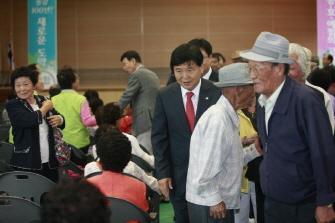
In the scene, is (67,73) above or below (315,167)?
above

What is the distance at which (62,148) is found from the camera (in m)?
4.16

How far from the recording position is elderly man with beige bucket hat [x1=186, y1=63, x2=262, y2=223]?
262 cm

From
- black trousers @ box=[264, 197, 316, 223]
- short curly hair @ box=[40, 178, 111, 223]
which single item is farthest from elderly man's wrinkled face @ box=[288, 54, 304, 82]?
short curly hair @ box=[40, 178, 111, 223]

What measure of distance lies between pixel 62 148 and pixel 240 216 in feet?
Answer: 5.06

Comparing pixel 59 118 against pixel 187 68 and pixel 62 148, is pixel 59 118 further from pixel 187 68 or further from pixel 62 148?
pixel 187 68

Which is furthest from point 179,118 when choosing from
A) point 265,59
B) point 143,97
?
point 143,97

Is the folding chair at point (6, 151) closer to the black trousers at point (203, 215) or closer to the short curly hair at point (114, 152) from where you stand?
the short curly hair at point (114, 152)

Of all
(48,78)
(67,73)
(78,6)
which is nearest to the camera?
(67,73)

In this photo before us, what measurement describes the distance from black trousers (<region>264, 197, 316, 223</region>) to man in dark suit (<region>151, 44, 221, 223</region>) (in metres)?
0.80

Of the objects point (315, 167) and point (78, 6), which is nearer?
point (315, 167)

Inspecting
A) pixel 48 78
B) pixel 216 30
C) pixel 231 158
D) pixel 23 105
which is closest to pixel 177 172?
pixel 231 158

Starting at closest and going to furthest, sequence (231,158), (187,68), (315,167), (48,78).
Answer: (315,167) → (231,158) → (187,68) → (48,78)

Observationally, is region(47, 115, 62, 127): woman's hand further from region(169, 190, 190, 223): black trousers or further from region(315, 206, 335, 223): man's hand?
region(315, 206, 335, 223): man's hand

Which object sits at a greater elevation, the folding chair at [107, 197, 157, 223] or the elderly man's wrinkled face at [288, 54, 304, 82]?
the elderly man's wrinkled face at [288, 54, 304, 82]
